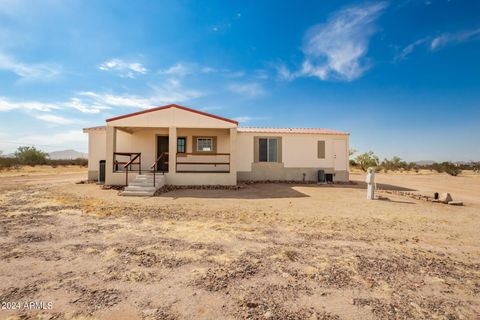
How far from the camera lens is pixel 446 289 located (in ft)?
9.04

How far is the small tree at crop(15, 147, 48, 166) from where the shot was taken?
32.2 meters

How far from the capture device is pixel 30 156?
107 ft

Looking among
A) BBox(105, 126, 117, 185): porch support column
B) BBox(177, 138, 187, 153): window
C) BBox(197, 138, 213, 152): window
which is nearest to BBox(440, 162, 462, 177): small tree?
BBox(197, 138, 213, 152): window

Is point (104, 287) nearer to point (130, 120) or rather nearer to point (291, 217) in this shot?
point (291, 217)

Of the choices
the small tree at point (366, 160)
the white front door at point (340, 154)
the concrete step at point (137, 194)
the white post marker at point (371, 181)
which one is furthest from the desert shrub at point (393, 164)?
the concrete step at point (137, 194)

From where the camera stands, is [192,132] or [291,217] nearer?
[291,217]

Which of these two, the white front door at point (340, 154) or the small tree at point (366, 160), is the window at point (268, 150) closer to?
the white front door at point (340, 154)

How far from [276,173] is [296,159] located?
1561 millimetres

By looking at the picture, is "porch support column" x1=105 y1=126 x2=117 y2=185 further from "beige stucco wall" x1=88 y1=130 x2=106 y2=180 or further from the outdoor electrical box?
"beige stucco wall" x1=88 y1=130 x2=106 y2=180

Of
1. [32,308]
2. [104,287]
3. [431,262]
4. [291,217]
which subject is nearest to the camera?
[32,308]

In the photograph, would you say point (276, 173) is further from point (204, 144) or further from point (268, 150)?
point (204, 144)

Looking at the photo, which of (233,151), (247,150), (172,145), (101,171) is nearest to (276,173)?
(247,150)

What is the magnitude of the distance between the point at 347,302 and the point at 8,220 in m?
7.44

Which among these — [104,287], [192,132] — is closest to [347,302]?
[104,287]
